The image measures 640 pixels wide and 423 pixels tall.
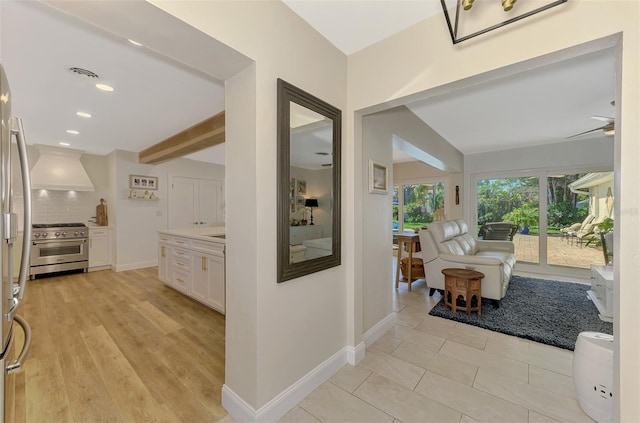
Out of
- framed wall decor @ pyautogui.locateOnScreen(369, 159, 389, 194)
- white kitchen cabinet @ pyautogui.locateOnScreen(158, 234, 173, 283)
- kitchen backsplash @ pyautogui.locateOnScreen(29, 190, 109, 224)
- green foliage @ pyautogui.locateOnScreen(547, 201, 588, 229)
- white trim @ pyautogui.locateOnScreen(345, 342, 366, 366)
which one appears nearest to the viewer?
white trim @ pyautogui.locateOnScreen(345, 342, 366, 366)

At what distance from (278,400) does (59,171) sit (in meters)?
6.12

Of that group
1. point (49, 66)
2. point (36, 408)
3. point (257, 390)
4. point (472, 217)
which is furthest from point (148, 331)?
point (472, 217)

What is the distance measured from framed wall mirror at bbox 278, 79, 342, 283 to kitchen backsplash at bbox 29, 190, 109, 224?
6.03 metres

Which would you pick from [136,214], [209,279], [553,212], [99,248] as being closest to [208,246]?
[209,279]

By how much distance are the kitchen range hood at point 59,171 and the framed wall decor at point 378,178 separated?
5863 millimetres

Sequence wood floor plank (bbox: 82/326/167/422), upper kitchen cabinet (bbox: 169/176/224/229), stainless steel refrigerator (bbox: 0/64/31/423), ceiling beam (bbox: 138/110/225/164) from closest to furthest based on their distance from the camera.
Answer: stainless steel refrigerator (bbox: 0/64/31/423) < wood floor plank (bbox: 82/326/167/422) < ceiling beam (bbox: 138/110/225/164) < upper kitchen cabinet (bbox: 169/176/224/229)

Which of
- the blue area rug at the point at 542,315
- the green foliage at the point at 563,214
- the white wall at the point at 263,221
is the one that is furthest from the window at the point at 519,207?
the white wall at the point at 263,221

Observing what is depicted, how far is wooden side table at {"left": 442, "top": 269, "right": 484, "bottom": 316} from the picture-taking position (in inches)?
127

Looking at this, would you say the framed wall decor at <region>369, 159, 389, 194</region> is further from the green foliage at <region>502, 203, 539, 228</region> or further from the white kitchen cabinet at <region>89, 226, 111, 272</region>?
the white kitchen cabinet at <region>89, 226, 111, 272</region>

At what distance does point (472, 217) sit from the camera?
609cm

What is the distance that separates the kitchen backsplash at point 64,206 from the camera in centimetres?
525

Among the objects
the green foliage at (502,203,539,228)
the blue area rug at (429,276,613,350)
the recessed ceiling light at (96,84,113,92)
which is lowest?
the blue area rug at (429,276,613,350)

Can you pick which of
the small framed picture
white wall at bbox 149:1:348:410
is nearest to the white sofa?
white wall at bbox 149:1:348:410

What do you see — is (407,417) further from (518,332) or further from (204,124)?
(204,124)
